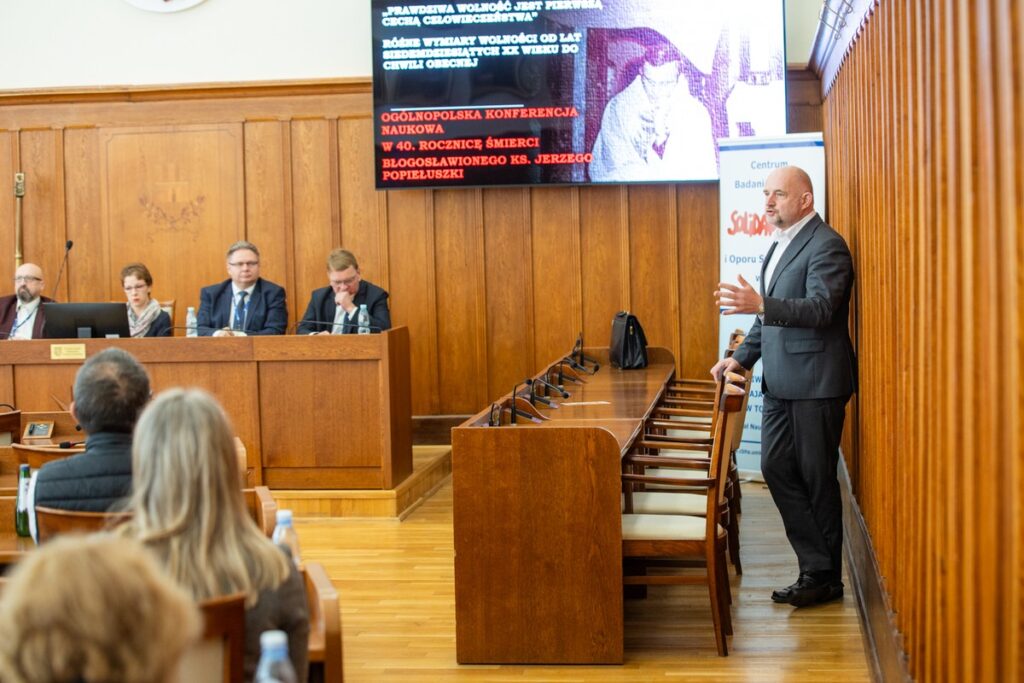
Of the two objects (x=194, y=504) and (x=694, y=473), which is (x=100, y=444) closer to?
(x=194, y=504)

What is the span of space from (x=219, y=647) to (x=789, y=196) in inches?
133

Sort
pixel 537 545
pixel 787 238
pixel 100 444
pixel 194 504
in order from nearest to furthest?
pixel 194 504 → pixel 100 444 → pixel 537 545 → pixel 787 238

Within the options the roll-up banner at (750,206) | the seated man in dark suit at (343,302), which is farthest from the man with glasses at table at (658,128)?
the seated man in dark suit at (343,302)

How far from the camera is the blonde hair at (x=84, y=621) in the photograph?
1301mm

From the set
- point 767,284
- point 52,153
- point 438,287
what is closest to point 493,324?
point 438,287

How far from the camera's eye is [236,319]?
289 inches

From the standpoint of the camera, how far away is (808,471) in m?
4.77

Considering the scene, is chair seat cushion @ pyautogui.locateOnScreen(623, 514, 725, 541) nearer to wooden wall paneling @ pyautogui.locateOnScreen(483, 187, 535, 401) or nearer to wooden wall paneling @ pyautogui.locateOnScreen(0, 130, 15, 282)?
wooden wall paneling @ pyautogui.locateOnScreen(483, 187, 535, 401)

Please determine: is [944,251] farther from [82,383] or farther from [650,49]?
[650,49]

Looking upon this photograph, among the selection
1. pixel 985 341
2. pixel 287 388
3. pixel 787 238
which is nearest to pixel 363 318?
pixel 287 388

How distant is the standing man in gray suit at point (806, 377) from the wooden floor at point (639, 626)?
0.25 meters

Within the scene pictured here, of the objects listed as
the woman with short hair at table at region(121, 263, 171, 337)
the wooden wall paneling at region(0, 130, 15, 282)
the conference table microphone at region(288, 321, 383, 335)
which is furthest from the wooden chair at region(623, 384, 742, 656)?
the wooden wall paneling at region(0, 130, 15, 282)

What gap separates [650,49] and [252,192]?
118 inches

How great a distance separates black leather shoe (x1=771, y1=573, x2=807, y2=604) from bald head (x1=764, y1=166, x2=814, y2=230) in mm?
1406
